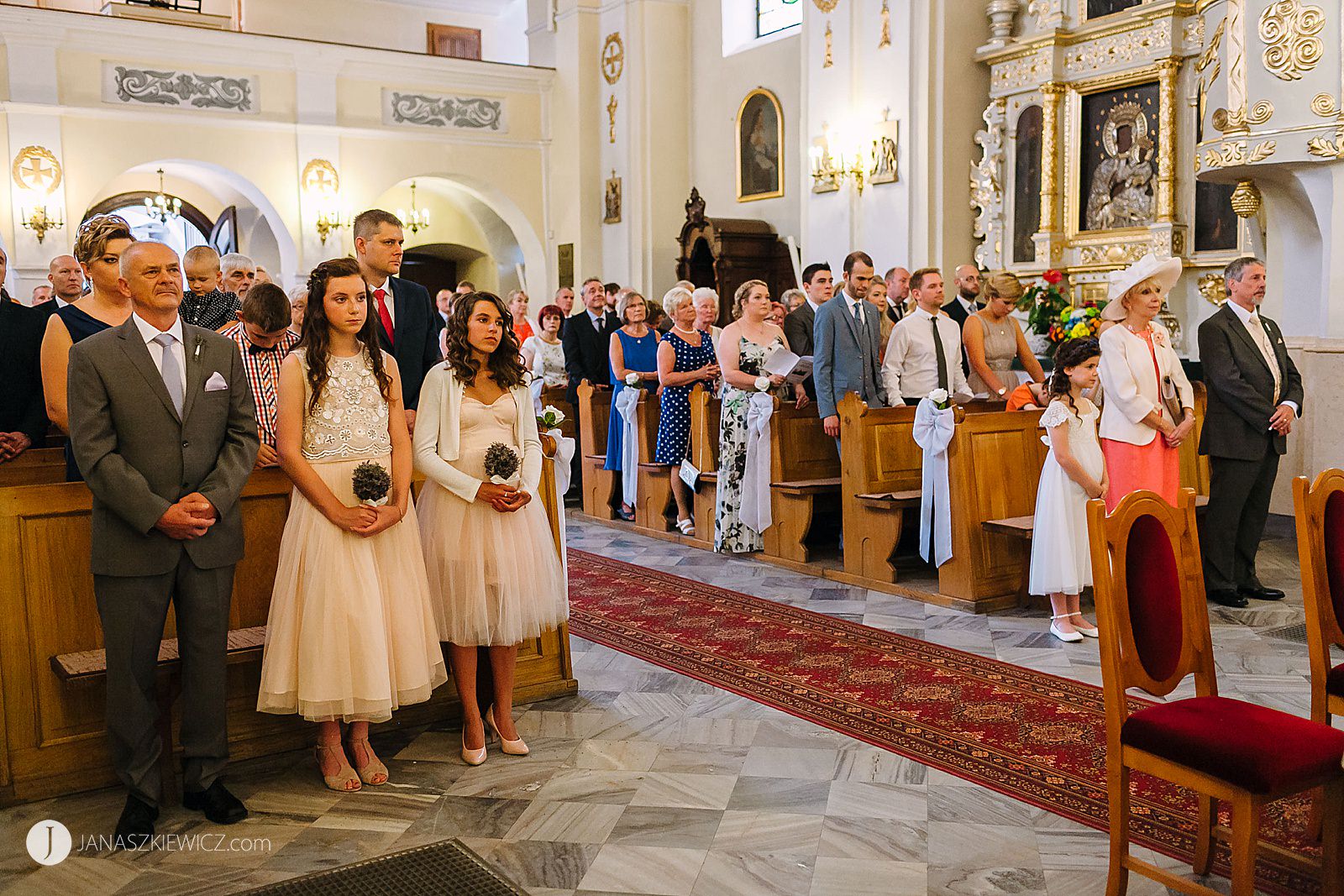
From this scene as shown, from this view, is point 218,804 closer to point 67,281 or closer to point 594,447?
point 67,281

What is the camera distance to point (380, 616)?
3441mm

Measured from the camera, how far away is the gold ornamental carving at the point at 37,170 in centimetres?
1162

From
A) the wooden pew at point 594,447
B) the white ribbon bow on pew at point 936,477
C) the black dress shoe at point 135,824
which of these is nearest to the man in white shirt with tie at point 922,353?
the white ribbon bow on pew at point 936,477

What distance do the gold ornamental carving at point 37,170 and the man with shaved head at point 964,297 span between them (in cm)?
885

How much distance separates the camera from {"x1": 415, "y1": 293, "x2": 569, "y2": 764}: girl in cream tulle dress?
3.76m

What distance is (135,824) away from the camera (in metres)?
3.27

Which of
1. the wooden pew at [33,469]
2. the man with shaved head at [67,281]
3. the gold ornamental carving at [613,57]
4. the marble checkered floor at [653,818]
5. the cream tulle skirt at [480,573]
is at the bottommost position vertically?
the marble checkered floor at [653,818]

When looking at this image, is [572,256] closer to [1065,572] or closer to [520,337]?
[520,337]

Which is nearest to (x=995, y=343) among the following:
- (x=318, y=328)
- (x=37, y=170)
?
(x=318, y=328)

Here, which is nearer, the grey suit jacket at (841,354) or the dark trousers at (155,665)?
the dark trousers at (155,665)

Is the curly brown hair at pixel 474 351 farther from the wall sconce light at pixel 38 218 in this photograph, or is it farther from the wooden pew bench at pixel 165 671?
the wall sconce light at pixel 38 218

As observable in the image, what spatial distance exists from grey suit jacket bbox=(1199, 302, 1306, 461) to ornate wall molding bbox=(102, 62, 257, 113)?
10546mm

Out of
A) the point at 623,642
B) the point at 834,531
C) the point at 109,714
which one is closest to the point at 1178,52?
the point at 834,531

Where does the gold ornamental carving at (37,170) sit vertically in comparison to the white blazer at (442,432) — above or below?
above
